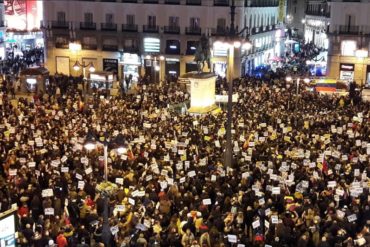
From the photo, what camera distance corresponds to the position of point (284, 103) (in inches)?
1406

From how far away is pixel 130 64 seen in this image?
60.3 meters

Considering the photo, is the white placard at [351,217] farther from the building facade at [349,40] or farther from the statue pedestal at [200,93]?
the building facade at [349,40]

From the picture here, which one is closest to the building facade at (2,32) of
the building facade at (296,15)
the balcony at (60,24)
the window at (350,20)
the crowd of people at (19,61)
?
the crowd of people at (19,61)

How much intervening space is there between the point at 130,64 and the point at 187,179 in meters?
40.8

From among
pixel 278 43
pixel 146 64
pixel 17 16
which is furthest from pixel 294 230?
pixel 278 43

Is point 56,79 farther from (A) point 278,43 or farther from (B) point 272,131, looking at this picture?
(A) point 278,43

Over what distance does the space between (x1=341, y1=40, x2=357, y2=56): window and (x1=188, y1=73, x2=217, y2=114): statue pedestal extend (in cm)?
2338

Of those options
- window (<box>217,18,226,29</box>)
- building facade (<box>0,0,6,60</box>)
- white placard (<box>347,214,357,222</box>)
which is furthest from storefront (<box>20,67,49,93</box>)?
white placard (<box>347,214,357,222</box>)

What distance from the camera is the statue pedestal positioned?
3475 cm

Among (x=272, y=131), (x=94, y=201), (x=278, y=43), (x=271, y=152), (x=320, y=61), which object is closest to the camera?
(x=94, y=201)

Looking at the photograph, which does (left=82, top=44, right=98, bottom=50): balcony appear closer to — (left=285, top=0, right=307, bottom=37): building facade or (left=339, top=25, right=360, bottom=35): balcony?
(left=339, top=25, right=360, bottom=35): balcony

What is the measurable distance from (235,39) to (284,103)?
13772mm

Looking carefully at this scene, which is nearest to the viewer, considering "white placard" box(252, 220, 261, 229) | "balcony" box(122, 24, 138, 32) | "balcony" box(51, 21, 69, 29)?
"white placard" box(252, 220, 261, 229)

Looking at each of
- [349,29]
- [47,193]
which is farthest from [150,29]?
[47,193]
